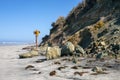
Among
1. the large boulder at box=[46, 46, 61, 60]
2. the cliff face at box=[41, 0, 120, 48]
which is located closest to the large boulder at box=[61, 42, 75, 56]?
the large boulder at box=[46, 46, 61, 60]

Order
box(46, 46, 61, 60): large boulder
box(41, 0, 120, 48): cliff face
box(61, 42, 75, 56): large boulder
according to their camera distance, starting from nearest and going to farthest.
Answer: box(46, 46, 61, 60): large boulder
box(61, 42, 75, 56): large boulder
box(41, 0, 120, 48): cliff face

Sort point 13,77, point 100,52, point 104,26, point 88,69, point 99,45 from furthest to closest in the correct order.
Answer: point 104,26, point 99,45, point 100,52, point 88,69, point 13,77

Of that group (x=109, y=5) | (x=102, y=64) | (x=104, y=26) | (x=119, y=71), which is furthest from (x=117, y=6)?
(x=119, y=71)

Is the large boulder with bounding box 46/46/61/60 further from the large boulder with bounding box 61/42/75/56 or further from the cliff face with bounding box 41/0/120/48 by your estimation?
the cliff face with bounding box 41/0/120/48

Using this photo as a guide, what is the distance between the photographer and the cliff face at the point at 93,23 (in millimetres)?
45409

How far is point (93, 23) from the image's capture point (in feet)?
184

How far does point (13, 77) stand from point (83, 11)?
45.9 metres

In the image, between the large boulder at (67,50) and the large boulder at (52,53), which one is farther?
the large boulder at (67,50)

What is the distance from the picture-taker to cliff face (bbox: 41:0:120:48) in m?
45.4

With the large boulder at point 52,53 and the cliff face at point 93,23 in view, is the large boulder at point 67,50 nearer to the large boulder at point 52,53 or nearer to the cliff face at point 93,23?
the large boulder at point 52,53

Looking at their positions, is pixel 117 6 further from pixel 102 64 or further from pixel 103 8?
pixel 102 64

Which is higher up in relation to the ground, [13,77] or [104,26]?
[104,26]

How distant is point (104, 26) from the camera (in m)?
49.1

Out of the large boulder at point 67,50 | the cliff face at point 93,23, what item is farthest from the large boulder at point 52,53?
the cliff face at point 93,23
